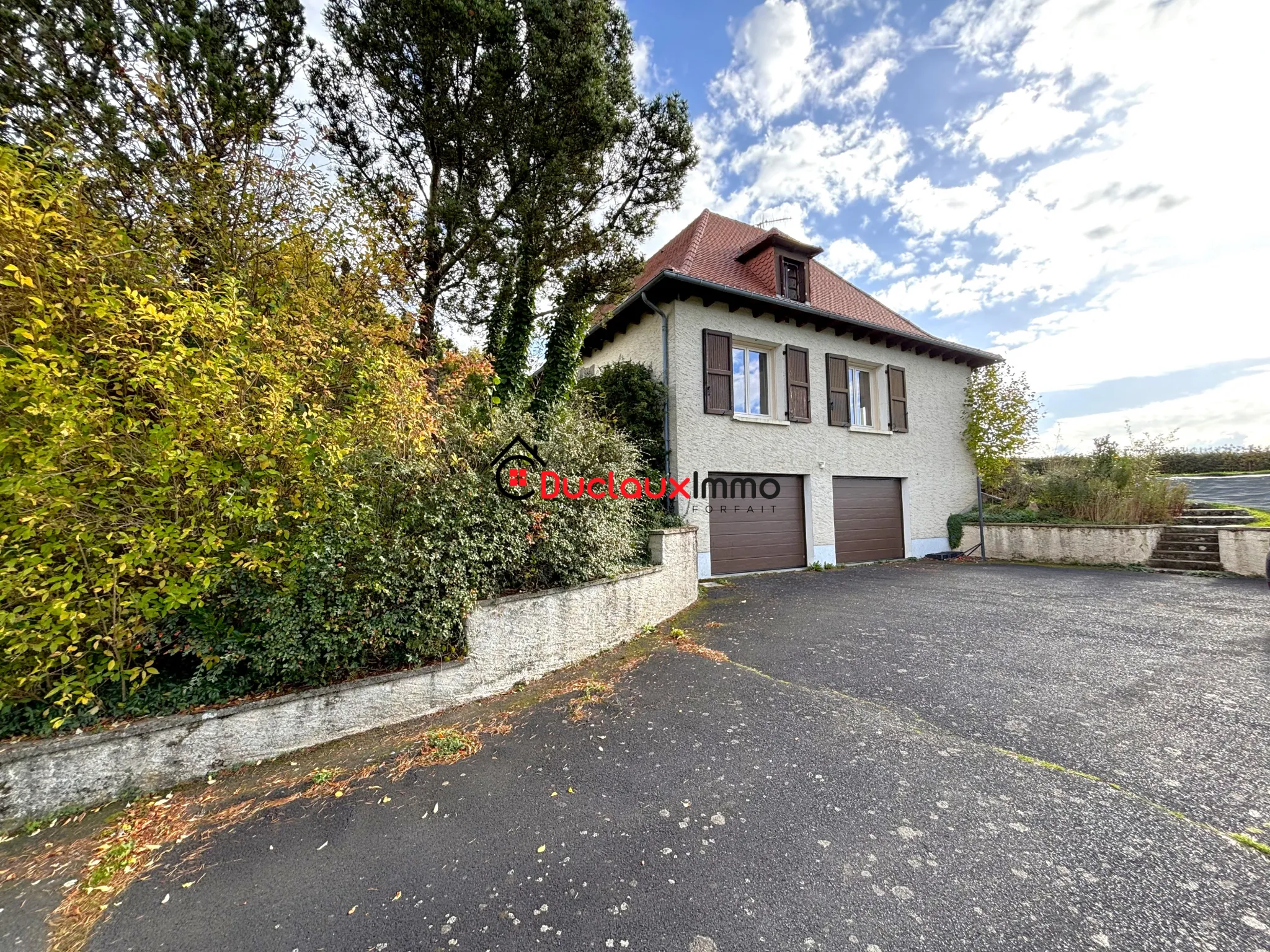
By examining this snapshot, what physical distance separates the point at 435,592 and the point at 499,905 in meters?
1.96

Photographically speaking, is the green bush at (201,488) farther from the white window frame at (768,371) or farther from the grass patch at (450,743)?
the white window frame at (768,371)

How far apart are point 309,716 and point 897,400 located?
11.8 meters

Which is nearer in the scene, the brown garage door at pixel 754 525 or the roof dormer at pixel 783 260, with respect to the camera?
the brown garage door at pixel 754 525

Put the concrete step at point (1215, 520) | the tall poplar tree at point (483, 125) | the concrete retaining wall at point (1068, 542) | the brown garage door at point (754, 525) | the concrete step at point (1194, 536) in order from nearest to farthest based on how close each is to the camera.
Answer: the tall poplar tree at point (483, 125)
the concrete step at point (1194, 536)
the brown garage door at point (754, 525)
the concrete step at point (1215, 520)
the concrete retaining wall at point (1068, 542)

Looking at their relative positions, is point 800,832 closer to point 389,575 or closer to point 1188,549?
point 389,575

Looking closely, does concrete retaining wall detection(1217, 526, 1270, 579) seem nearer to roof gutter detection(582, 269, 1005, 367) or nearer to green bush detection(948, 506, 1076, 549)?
green bush detection(948, 506, 1076, 549)

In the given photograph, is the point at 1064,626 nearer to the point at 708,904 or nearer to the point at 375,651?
the point at 708,904

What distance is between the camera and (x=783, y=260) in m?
9.32

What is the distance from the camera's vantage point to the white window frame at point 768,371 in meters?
8.72

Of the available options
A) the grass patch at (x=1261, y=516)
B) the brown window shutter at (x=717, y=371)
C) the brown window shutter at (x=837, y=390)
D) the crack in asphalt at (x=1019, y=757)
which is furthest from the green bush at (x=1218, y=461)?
the crack in asphalt at (x=1019, y=757)

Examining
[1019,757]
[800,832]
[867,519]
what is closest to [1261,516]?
[867,519]

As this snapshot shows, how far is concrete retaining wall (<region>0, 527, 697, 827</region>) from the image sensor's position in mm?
2305

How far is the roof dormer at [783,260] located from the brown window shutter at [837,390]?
148 centimetres

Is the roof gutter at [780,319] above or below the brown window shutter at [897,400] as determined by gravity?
above
